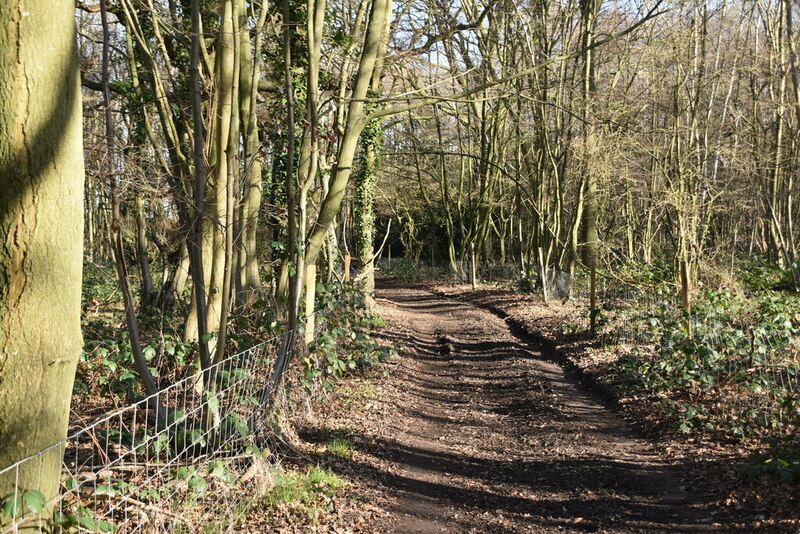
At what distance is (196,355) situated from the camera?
743cm

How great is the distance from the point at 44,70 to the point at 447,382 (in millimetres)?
8493

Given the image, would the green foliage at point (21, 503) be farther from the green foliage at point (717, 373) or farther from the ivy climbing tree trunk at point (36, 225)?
the green foliage at point (717, 373)

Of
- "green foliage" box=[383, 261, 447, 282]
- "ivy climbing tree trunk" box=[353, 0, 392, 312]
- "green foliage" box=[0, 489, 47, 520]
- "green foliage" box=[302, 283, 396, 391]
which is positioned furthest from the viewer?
"green foliage" box=[383, 261, 447, 282]

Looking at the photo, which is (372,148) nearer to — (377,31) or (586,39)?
(586,39)

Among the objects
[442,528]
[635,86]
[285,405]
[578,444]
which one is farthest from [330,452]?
[635,86]

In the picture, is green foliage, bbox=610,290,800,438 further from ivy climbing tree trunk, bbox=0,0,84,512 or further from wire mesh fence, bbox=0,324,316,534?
ivy climbing tree trunk, bbox=0,0,84,512

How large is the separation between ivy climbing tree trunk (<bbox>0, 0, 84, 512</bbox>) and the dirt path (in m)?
2.91

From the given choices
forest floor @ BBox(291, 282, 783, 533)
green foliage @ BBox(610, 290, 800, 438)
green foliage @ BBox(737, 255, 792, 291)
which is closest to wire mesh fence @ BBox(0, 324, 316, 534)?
forest floor @ BBox(291, 282, 783, 533)

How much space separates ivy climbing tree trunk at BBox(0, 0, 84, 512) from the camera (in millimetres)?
2932

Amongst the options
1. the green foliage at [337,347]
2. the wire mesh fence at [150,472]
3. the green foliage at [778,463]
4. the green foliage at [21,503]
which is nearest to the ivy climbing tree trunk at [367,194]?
the green foliage at [337,347]

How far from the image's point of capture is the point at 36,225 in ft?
9.86

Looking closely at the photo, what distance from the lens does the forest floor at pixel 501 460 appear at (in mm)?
5336

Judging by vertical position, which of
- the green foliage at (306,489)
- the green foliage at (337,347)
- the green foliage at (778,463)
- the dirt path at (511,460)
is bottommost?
the dirt path at (511,460)

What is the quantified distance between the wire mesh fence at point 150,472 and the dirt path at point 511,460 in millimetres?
1265
